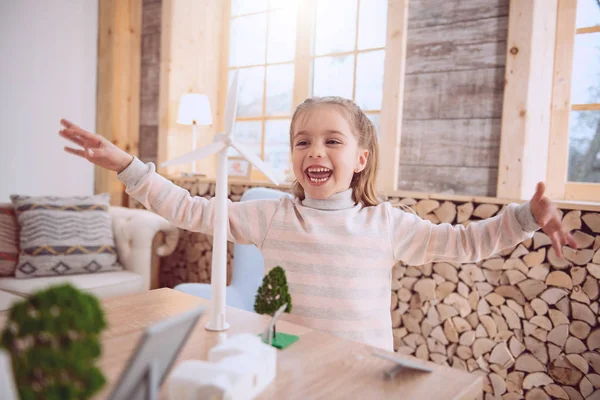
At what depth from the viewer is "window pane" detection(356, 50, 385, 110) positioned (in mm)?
2857

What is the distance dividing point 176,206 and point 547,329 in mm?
1653

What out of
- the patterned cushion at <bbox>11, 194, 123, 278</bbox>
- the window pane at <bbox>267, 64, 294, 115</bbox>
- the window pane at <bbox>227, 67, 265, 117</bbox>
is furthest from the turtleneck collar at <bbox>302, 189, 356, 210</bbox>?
the window pane at <bbox>227, 67, 265, 117</bbox>

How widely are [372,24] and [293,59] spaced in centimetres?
68

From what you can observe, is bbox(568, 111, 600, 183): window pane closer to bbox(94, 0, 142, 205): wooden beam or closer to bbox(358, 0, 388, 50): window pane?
bbox(358, 0, 388, 50): window pane

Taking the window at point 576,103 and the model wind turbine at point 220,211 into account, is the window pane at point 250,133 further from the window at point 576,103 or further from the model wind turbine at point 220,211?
Result: the model wind turbine at point 220,211

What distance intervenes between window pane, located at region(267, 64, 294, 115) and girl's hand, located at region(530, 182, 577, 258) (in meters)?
2.47

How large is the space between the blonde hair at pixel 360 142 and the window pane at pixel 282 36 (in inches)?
81.6

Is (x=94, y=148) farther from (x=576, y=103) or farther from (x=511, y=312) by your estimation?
(x=576, y=103)

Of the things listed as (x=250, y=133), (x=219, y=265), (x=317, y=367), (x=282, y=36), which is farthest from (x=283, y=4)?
(x=317, y=367)

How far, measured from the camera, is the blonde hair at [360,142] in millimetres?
1378

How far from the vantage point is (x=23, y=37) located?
3.26 meters

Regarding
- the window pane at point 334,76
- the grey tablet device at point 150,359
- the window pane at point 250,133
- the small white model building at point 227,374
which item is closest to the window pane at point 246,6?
the window pane at point 334,76

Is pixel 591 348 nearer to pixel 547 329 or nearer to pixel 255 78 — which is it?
pixel 547 329

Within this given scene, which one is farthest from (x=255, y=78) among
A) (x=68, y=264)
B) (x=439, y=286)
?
(x=439, y=286)
